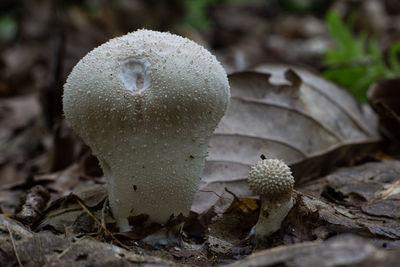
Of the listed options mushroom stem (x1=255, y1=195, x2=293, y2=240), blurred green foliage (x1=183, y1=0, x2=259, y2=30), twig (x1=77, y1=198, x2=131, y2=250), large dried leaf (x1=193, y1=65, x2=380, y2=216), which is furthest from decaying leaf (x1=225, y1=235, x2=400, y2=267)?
blurred green foliage (x1=183, y1=0, x2=259, y2=30)

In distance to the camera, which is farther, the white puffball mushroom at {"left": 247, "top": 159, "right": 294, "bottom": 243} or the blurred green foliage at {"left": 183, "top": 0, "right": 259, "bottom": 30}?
the blurred green foliage at {"left": 183, "top": 0, "right": 259, "bottom": 30}

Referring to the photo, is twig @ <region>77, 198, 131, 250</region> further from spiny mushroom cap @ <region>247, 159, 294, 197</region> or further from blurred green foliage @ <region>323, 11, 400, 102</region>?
blurred green foliage @ <region>323, 11, 400, 102</region>

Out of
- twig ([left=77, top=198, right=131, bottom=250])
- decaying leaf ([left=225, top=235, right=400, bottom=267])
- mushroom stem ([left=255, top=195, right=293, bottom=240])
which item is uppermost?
decaying leaf ([left=225, top=235, right=400, bottom=267])

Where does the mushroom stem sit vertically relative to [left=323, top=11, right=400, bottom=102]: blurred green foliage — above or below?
below

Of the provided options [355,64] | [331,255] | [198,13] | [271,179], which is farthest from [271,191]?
[198,13]

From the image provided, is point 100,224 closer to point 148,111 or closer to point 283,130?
point 148,111
